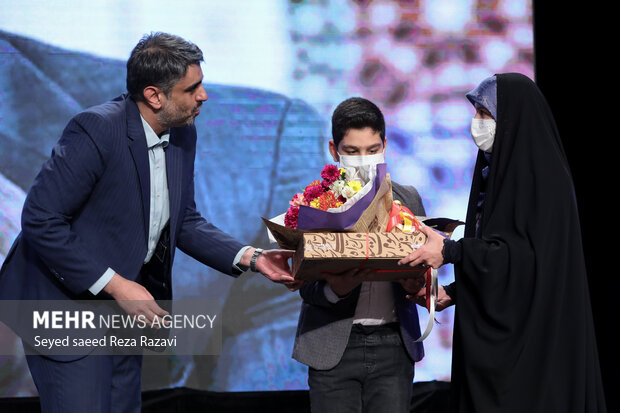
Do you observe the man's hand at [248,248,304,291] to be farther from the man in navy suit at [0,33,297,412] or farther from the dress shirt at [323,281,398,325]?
the dress shirt at [323,281,398,325]

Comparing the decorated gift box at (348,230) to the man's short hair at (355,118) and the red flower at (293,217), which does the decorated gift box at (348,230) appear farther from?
the man's short hair at (355,118)

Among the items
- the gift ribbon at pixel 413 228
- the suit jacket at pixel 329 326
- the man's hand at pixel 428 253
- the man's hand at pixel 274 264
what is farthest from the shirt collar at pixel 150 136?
the man's hand at pixel 428 253

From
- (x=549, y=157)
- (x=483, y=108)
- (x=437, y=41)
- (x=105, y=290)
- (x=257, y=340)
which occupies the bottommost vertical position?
(x=257, y=340)

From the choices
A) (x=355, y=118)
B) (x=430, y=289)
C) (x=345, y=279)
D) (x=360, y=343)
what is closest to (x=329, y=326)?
(x=360, y=343)

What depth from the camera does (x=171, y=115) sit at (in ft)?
8.69

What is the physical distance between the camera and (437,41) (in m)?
4.18

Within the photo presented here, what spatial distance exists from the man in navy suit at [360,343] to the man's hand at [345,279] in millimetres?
32

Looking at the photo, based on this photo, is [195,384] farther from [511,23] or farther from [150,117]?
[511,23]

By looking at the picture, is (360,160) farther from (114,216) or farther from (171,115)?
(114,216)

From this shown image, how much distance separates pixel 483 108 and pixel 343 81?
1789mm

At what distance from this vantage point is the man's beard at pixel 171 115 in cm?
264

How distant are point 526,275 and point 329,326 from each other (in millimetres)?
715

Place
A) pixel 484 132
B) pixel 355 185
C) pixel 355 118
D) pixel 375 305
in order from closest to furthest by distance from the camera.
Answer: pixel 355 185, pixel 484 132, pixel 375 305, pixel 355 118

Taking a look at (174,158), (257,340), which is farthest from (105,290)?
(257,340)
